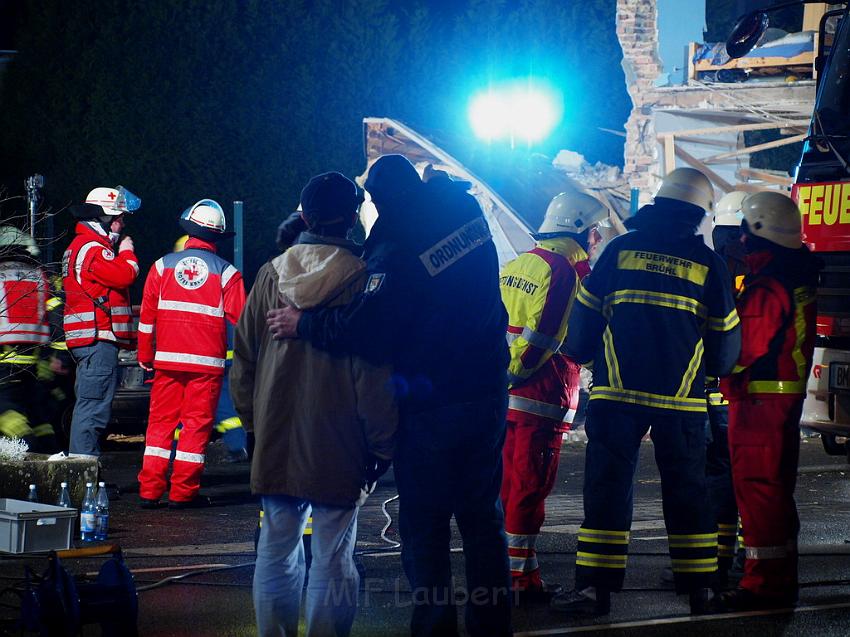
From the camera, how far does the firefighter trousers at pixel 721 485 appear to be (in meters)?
6.66

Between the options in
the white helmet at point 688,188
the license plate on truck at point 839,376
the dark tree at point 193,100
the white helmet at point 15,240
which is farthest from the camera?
the dark tree at point 193,100

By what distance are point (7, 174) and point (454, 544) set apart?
17.2 meters

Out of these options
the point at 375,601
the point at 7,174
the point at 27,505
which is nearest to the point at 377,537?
the point at 375,601

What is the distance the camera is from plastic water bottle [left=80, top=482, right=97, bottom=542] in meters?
7.36

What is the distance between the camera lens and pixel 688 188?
19.2 feet

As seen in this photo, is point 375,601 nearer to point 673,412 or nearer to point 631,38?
point 673,412

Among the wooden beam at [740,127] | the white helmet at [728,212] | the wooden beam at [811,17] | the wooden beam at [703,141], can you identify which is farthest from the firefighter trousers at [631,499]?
the wooden beam at [811,17]

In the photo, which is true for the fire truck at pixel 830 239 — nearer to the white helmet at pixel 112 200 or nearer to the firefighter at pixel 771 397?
the firefighter at pixel 771 397

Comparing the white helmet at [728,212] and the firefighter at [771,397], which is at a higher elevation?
the white helmet at [728,212]

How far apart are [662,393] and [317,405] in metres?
1.76

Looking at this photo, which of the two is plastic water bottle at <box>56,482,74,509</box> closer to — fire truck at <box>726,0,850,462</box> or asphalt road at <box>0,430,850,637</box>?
asphalt road at <box>0,430,850,637</box>

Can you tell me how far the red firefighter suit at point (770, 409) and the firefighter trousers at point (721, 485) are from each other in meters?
0.65

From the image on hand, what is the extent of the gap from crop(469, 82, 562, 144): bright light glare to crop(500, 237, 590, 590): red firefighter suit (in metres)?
15.6

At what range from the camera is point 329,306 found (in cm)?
476
